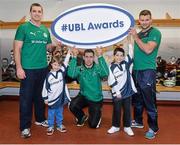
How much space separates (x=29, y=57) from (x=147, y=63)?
1.23m

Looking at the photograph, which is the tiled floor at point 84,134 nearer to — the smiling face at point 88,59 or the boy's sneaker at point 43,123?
the boy's sneaker at point 43,123

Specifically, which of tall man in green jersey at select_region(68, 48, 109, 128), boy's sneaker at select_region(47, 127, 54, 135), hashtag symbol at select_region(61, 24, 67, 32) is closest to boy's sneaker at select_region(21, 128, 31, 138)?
boy's sneaker at select_region(47, 127, 54, 135)

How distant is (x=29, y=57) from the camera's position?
9.52 feet

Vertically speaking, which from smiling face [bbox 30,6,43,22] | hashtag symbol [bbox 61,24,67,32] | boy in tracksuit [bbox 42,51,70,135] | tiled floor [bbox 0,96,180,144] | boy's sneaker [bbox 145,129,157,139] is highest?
smiling face [bbox 30,6,43,22]

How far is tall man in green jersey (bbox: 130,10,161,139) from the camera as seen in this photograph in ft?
9.12

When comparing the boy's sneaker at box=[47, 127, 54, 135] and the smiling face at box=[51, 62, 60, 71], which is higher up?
the smiling face at box=[51, 62, 60, 71]

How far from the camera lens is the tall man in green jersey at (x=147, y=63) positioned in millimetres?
2781

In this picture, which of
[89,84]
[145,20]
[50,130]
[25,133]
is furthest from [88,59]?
[25,133]

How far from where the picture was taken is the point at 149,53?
2.80m

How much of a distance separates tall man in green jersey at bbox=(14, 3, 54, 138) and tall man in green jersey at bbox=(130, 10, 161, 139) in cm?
98

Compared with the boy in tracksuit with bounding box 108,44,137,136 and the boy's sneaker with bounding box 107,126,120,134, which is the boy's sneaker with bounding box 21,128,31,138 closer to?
the boy's sneaker with bounding box 107,126,120,134

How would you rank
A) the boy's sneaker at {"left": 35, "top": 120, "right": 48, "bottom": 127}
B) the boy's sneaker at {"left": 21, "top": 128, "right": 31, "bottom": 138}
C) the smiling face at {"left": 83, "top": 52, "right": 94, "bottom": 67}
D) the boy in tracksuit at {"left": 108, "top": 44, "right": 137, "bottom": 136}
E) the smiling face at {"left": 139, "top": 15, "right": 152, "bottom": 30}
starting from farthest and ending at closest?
the boy's sneaker at {"left": 35, "top": 120, "right": 48, "bottom": 127}, the smiling face at {"left": 83, "top": 52, "right": 94, "bottom": 67}, the boy in tracksuit at {"left": 108, "top": 44, "right": 137, "bottom": 136}, the boy's sneaker at {"left": 21, "top": 128, "right": 31, "bottom": 138}, the smiling face at {"left": 139, "top": 15, "right": 152, "bottom": 30}

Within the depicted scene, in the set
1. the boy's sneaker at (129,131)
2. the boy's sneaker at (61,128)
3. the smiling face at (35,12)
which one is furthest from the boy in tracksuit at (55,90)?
the boy's sneaker at (129,131)

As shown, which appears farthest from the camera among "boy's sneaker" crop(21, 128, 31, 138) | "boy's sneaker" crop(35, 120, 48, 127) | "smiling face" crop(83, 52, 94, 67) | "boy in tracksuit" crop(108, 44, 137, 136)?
"boy's sneaker" crop(35, 120, 48, 127)
